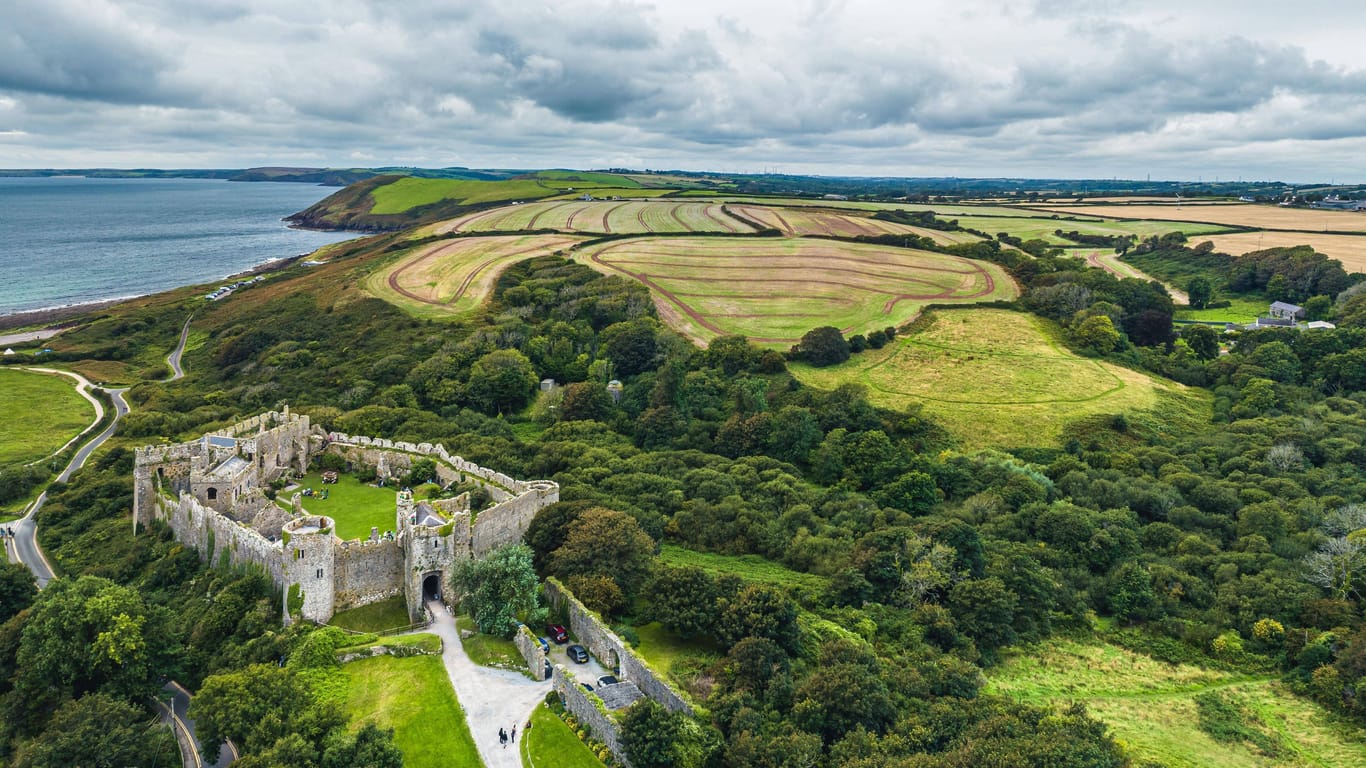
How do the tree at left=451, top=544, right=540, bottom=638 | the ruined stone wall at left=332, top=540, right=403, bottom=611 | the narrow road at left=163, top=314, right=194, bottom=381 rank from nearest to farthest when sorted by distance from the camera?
the tree at left=451, top=544, right=540, bottom=638 → the ruined stone wall at left=332, top=540, right=403, bottom=611 → the narrow road at left=163, top=314, right=194, bottom=381

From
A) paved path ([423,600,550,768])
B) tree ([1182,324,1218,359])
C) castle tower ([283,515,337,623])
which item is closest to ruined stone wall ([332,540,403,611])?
castle tower ([283,515,337,623])

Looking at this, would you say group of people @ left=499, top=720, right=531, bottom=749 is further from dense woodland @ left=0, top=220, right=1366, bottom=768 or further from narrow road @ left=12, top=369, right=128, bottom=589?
narrow road @ left=12, top=369, right=128, bottom=589

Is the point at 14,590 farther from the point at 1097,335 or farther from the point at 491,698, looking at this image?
the point at 1097,335

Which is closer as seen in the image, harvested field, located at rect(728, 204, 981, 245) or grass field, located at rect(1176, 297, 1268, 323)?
grass field, located at rect(1176, 297, 1268, 323)

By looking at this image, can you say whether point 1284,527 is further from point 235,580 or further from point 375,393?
point 375,393

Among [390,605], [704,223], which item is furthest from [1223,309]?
[390,605]
